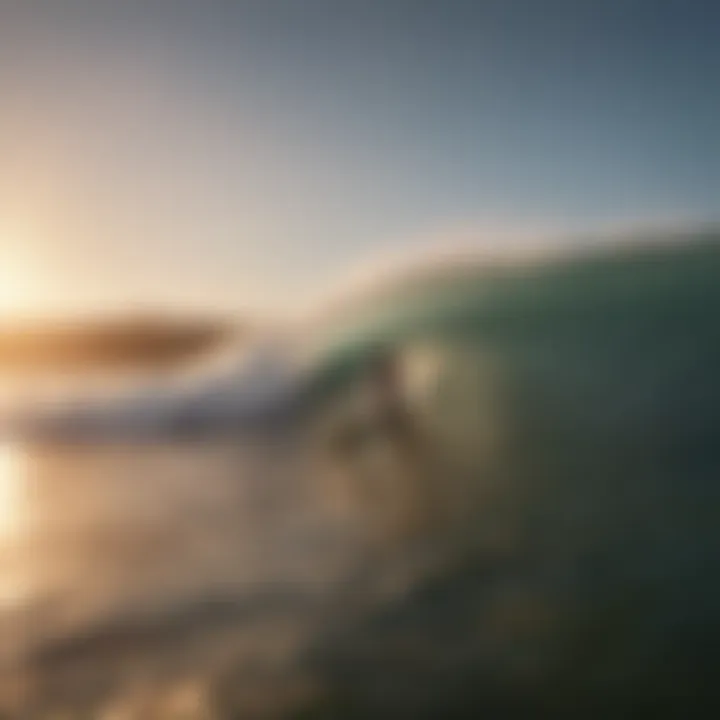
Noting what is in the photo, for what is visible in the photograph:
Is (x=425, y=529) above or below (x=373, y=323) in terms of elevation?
below

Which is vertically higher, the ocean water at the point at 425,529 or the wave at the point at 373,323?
the wave at the point at 373,323

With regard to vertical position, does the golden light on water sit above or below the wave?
below

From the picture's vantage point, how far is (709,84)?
0.97 m

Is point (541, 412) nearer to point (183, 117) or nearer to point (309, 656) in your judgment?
point (309, 656)

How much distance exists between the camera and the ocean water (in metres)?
0.86

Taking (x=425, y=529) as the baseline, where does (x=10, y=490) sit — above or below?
above

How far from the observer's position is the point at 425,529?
911 mm

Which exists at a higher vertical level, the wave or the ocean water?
the wave

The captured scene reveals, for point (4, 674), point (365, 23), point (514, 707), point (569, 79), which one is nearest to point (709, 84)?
point (569, 79)

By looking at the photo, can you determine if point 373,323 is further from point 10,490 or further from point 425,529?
point 10,490

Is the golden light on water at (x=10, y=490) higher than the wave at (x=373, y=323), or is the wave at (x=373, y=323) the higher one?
the wave at (x=373, y=323)

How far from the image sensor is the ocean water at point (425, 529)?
33.9 inches

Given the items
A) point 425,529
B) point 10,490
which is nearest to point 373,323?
point 425,529

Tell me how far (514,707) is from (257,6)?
785 millimetres
